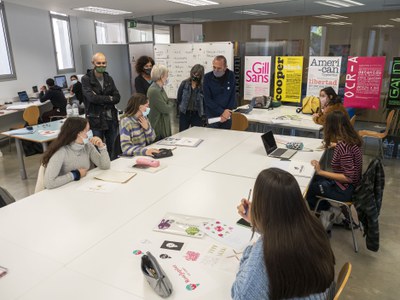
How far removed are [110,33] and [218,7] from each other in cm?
351

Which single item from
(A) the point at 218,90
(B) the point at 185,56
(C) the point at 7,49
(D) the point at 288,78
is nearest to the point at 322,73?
(D) the point at 288,78

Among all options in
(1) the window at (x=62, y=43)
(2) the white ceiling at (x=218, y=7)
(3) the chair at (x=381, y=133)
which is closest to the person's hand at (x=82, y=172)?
(3) the chair at (x=381, y=133)

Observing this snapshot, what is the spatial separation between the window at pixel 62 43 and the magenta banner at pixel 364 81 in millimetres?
6793

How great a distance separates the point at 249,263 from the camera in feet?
3.91

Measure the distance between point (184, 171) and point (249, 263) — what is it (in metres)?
1.59

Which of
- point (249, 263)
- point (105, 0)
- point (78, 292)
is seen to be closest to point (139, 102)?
point (78, 292)

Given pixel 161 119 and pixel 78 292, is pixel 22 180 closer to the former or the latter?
pixel 161 119

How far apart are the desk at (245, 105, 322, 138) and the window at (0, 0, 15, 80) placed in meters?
5.36

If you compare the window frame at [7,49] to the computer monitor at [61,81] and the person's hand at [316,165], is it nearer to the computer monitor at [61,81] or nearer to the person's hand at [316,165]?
the computer monitor at [61,81]

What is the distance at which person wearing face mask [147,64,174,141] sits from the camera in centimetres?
372

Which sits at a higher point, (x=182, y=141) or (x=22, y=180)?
(x=182, y=141)

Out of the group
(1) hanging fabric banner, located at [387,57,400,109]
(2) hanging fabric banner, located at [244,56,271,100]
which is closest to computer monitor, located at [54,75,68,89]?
(2) hanging fabric banner, located at [244,56,271,100]

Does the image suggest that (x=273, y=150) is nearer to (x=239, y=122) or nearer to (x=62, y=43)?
(x=239, y=122)

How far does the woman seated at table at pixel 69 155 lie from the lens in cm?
238
